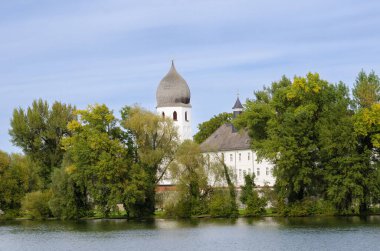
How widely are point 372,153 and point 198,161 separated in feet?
47.0

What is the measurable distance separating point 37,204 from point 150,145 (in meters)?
12.9

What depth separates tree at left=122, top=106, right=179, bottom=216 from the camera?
2778 inches

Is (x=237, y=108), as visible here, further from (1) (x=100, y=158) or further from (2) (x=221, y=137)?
(1) (x=100, y=158)

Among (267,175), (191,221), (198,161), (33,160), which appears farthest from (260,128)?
(33,160)

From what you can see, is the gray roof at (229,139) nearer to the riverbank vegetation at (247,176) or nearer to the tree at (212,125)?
Result: the tree at (212,125)

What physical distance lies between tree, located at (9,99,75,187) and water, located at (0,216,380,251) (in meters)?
19.0

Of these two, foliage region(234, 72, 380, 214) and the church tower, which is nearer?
foliage region(234, 72, 380, 214)

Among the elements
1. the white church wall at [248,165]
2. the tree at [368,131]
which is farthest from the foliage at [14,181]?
the tree at [368,131]

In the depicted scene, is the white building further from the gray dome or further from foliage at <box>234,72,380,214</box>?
foliage at <box>234,72,380,214</box>

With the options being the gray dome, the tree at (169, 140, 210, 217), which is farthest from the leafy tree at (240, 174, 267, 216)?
the gray dome

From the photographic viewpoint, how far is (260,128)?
69.2 meters

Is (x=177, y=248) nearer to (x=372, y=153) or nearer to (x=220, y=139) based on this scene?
(x=372, y=153)

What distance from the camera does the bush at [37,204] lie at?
7562 centimetres

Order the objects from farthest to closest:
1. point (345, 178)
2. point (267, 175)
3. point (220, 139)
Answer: point (220, 139)
point (267, 175)
point (345, 178)
